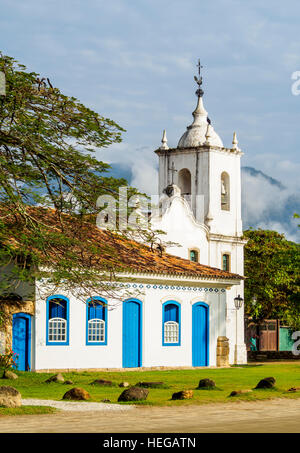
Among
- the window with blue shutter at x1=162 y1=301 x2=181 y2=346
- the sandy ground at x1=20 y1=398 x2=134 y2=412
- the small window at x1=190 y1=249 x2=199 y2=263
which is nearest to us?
the sandy ground at x1=20 y1=398 x2=134 y2=412

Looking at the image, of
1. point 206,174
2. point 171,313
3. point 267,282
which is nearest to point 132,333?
point 171,313

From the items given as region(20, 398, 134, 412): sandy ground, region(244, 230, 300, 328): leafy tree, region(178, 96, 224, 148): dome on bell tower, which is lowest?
region(20, 398, 134, 412): sandy ground

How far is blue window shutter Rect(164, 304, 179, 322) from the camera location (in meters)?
30.5

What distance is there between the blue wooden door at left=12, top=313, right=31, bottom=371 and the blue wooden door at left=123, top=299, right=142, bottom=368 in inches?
147

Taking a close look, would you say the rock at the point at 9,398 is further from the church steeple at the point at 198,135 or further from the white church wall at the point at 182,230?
the church steeple at the point at 198,135

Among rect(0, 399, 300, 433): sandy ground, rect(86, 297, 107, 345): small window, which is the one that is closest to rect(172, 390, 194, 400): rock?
rect(0, 399, 300, 433): sandy ground

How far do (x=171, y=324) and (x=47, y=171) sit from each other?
1170cm

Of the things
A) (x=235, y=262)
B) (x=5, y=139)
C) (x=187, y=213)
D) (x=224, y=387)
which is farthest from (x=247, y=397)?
(x=235, y=262)

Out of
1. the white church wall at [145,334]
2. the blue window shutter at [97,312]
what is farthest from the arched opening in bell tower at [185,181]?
the blue window shutter at [97,312]

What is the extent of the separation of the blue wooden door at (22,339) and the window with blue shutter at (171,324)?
5.50 meters

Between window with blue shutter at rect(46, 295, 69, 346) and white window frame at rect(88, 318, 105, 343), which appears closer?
window with blue shutter at rect(46, 295, 69, 346)

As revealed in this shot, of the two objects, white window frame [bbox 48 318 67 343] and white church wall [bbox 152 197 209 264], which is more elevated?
white church wall [bbox 152 197 209 264]

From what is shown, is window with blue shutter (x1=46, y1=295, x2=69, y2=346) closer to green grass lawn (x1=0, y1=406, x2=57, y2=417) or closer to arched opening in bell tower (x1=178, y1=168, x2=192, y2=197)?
green grass lawn (x1=0, y1=406, x2=57, y2=417)

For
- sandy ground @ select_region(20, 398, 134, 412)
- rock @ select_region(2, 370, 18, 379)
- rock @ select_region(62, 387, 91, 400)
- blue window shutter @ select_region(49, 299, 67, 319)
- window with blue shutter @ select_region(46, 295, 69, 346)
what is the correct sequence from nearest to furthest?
sandy ground @ select_region(20, 398, 134, 412) < rock @ select_region(62, 387, 91, 400) < rock @ select_region(2, 370, 18, 379) < window with blue shutter @ select_region(46, 295, 69, 346) < blue window shutter @ select_region(49, 299, 67, 319)
